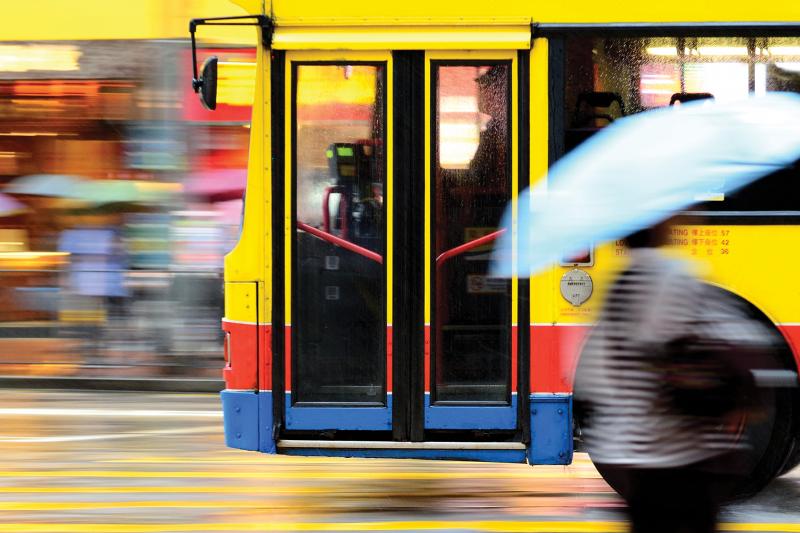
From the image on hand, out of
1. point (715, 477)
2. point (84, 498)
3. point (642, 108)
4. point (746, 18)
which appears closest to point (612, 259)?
point (642, 108)

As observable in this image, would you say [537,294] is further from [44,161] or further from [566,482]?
[44,161]

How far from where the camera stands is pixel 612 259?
6152 mm

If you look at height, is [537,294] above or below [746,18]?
below

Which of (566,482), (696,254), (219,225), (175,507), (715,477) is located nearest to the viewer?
(715,477)

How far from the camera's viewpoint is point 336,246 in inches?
252

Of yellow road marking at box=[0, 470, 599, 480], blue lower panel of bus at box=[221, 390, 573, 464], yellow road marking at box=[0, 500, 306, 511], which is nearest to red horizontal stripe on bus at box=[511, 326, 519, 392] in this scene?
blue lower panel of bus at box=[221, 390, 573, 464]

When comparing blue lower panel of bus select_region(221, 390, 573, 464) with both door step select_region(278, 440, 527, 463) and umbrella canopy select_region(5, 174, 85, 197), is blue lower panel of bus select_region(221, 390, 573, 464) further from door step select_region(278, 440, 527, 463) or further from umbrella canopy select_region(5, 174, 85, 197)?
umbrella canopy select_region(5, 174, 85, 197)

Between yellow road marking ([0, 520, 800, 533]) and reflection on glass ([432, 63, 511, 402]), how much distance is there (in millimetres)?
694

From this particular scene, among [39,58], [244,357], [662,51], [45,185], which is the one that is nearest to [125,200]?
[45,185]

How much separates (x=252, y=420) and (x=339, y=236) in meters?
1.13

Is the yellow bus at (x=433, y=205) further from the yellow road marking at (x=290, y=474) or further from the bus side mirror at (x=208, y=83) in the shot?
the yellow road marking at (x=290, y=474)

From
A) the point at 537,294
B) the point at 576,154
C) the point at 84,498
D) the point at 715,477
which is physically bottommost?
the point at 84,498

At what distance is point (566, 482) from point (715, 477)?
3.36m

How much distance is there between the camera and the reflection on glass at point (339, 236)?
6.36 m
